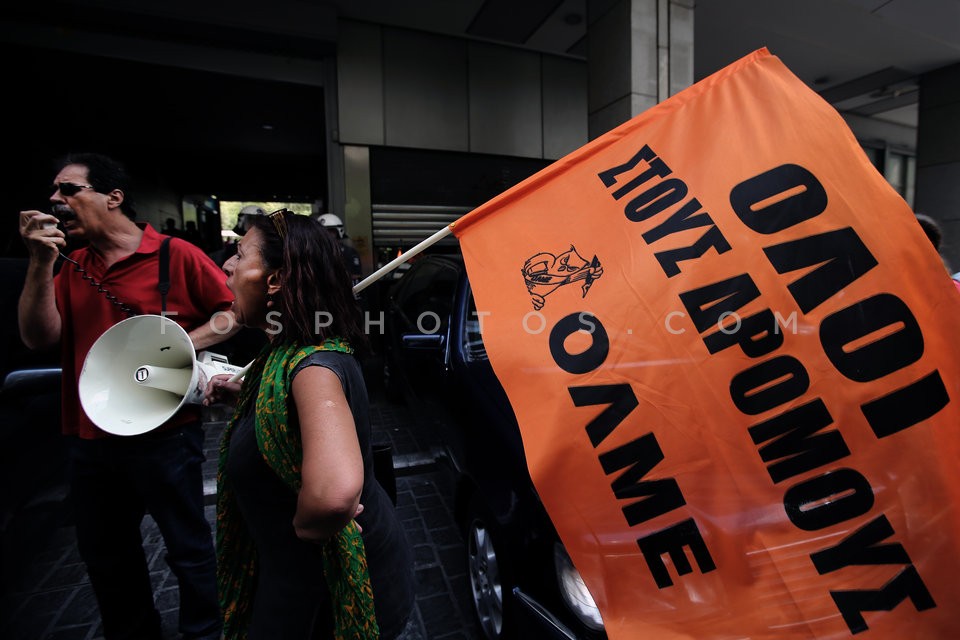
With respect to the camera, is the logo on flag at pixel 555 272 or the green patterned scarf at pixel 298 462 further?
the logo on flag at pixel 555 272

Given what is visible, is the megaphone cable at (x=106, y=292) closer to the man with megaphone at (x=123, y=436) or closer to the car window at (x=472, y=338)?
the man with megaphone at (x=123, y=436)

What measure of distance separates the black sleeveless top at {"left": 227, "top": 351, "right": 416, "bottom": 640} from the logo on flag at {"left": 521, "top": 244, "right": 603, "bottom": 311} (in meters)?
0.55

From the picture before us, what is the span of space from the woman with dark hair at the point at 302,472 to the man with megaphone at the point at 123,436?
2.34 feet

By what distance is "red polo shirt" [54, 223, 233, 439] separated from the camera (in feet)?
6.67

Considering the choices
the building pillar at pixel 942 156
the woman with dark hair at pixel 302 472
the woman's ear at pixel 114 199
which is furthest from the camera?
the building pillar at pixel 942 156

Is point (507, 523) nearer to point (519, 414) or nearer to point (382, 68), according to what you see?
point (519, 414)

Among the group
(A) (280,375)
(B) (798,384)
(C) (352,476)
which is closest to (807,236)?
(B) (798,384)

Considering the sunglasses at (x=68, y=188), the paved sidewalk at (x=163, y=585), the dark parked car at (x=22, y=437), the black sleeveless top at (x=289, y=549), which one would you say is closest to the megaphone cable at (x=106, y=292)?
the sunglasses at (x=68, y=188)

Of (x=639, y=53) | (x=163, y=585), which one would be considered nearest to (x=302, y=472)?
(x=163, y=585)

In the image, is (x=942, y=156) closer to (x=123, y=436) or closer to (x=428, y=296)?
(x=428, y=296)

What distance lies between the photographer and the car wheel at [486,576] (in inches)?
82.3

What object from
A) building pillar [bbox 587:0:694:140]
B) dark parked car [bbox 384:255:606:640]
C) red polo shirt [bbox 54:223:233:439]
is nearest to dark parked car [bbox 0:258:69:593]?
red polo shirt [bbox 54:223:233:439]

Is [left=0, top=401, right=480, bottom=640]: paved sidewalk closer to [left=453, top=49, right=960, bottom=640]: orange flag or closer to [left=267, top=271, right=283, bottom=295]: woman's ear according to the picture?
[left=453, top=49, right=960, bottom=640]: orange flag

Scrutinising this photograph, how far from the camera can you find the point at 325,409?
1171 mm
